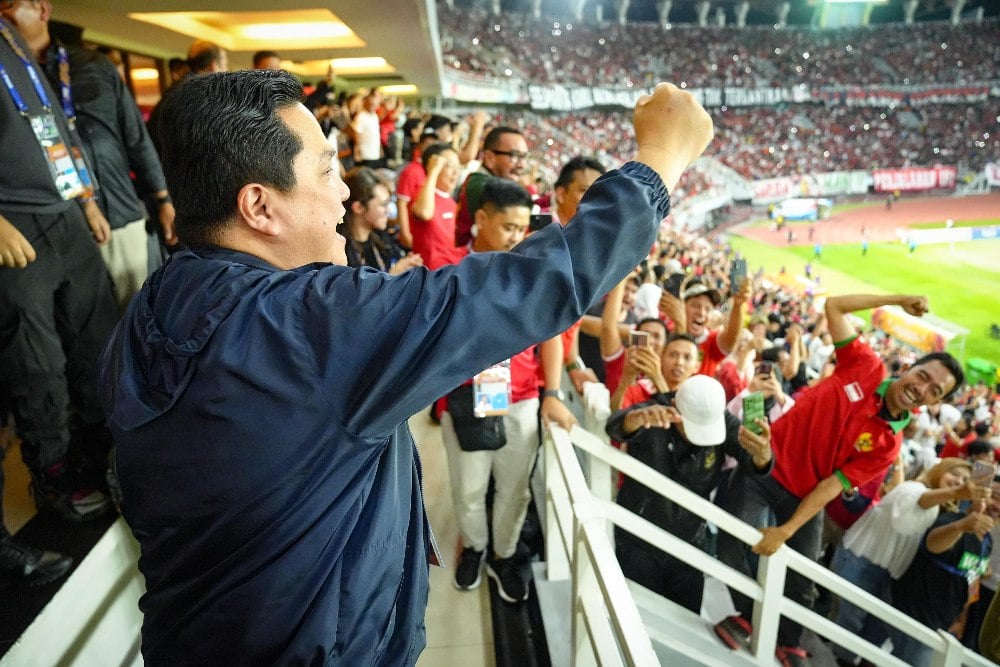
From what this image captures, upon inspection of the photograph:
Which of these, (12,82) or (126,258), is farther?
(126,258)

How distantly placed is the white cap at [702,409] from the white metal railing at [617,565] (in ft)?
1.22

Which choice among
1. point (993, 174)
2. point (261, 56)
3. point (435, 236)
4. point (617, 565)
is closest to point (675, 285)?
point (435, 236)

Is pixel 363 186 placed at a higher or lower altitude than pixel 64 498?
higher

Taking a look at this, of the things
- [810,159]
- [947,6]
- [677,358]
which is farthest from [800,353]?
[947,6]

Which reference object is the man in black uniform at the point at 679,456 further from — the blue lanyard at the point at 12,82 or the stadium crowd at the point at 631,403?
the blue lanyard at the point at 12,82

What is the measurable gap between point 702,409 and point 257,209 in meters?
2.50

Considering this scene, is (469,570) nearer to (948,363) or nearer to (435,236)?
(435,236)

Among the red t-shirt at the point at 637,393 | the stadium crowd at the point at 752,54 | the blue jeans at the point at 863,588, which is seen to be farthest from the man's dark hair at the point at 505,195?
the stadium crowd at the point at 752,54

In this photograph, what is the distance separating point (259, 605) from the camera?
43.3 inches

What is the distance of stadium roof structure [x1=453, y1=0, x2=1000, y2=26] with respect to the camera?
4166cm

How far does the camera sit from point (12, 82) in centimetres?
207

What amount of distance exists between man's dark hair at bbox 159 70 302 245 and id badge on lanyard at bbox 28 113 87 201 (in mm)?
1409

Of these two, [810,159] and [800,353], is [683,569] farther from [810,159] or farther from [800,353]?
[810,159]

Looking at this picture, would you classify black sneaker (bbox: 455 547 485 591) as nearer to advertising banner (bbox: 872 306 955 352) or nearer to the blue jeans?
the blue jeans
